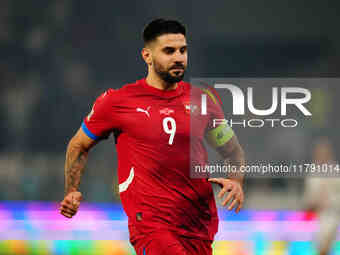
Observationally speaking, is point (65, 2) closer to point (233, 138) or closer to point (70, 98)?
point (70, 98)

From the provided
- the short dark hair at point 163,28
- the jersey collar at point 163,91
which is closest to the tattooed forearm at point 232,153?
the jersey collar at point 163,91

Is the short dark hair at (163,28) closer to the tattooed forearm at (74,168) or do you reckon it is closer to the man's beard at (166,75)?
the man's beard at (166,75)

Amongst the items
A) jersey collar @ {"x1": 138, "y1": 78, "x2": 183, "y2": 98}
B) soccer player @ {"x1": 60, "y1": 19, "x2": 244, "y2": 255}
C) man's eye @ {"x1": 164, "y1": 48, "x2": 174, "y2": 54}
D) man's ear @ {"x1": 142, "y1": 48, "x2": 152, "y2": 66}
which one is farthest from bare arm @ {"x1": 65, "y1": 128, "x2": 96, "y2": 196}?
man's eye @ {"x1": 164, "y1": 48, "x2": 174, "y2": 54}

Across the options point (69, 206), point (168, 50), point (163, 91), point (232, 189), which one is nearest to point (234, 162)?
point (232, 189)

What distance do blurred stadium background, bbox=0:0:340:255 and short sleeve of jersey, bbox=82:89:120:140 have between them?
4.16 meters

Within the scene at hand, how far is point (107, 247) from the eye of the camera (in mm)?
7816

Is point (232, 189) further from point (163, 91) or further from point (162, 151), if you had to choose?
point (163, 91)

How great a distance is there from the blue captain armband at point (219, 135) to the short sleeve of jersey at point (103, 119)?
0.57 metres

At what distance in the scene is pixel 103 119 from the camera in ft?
13.2

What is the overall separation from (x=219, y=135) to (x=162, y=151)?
1.37 ft

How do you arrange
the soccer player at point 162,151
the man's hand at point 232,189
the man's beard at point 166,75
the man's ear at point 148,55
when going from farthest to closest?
the man's ear at point 148,55 < the man's beard at point 166,75 < the soccer player at point 162,151 < the man's hand at point 232,189

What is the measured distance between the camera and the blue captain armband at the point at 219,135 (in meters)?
4.08

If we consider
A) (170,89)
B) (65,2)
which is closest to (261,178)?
(65,2)

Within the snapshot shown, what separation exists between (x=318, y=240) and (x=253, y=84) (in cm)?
221
